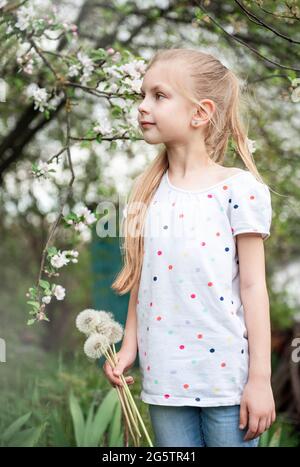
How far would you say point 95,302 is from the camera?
17.5 feet

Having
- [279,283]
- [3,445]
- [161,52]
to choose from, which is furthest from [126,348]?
[279,283]

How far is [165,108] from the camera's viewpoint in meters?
1.89

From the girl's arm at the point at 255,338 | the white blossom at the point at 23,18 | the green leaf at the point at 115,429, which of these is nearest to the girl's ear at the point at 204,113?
the girl's arm at the point at 255,338

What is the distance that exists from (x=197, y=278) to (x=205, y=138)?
1.34 feet

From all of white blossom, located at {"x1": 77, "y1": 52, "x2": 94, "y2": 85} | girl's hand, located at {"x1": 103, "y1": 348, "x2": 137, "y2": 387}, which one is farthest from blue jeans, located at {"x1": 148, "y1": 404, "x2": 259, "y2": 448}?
white blossom, located at {"x1": 77, "y1": 52, "x2": 94, "y2": 85}

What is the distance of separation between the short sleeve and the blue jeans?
1.43ft

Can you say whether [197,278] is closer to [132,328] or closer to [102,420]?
[132,328]

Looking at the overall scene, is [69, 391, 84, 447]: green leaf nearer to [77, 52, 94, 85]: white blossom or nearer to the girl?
the girl

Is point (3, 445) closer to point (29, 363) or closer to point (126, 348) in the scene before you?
point (126, 348)

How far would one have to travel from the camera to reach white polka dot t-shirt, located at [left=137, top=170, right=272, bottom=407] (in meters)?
1.78

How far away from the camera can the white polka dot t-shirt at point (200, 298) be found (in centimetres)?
178

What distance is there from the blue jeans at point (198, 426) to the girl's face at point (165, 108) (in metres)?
0.69

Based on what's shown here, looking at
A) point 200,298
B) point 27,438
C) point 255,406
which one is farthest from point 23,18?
point 255,406

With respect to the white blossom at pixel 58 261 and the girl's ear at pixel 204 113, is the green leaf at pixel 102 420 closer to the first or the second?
the white blossom at pixel 58 261
